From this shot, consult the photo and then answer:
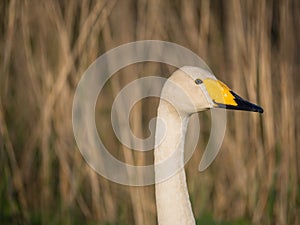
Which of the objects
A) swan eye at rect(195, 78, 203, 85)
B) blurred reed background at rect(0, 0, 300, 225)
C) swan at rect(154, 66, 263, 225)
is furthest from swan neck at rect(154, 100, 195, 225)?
blurred reed background at rect(0, 0, 300, 225)

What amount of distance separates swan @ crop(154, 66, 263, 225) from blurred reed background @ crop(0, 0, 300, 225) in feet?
3.20

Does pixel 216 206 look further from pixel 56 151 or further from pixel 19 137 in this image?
pixel 19 137

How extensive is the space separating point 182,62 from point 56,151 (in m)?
0.89

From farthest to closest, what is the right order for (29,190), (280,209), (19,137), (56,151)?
(19,137), (29,190), (56,151), (280,209)

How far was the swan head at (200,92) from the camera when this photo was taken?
2.83 meters

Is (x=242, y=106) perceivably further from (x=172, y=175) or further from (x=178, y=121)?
(x=172, y=175)

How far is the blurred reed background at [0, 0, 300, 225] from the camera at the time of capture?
384cm

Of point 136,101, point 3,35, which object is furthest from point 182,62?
point 3,35

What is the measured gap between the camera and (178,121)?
2.82 meters

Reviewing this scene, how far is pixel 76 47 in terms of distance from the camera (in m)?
3.92

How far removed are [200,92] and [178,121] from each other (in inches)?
5.5

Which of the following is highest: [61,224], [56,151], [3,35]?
[3,35]

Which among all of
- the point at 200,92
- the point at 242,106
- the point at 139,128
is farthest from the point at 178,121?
the point at 139,128

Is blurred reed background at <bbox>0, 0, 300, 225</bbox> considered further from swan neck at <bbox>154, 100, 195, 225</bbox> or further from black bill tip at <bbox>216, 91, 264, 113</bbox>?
swan neck at <bbox>154, 100, 195, 225</bbox>
